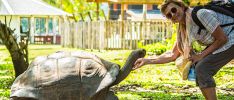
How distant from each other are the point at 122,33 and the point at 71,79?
1870 centimetres

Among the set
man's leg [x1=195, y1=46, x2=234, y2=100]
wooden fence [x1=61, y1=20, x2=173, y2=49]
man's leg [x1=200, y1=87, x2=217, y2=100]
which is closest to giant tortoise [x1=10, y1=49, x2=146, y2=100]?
man's leg [x1=195, y1=46, x2=234, y2=100]

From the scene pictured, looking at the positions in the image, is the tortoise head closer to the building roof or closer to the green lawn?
the green lawn

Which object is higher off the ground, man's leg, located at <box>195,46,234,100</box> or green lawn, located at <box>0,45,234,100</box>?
man's leg, located at <box>195,46,234,100</box>

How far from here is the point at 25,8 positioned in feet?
115

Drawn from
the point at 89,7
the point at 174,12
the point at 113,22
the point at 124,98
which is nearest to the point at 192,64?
the point at 174,12

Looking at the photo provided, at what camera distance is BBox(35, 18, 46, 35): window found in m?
46.0

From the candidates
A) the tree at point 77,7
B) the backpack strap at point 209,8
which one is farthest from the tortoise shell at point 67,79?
the tree at point 77,7

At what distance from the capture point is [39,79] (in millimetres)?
6828

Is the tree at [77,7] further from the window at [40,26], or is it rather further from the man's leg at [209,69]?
the man's leg at [209,69]

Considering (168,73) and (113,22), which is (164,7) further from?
(113,22)

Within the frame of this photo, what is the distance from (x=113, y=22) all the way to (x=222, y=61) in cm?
1904

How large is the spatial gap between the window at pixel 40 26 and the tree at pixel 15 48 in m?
33.9

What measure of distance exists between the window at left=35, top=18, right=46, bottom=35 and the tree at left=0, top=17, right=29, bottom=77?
33855mm

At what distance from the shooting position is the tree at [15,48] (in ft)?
38.4
